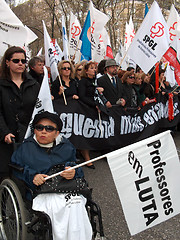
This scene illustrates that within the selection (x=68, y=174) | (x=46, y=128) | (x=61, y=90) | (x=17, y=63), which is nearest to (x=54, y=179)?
(x=68, y=174)

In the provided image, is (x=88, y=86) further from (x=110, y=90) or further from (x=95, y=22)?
(x=95, y=22)

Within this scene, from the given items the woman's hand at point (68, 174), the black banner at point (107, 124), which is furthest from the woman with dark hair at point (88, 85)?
the woman's hand at point (68, 174)

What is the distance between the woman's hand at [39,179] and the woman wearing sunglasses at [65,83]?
255 cm

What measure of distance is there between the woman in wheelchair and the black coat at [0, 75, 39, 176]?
0.35m

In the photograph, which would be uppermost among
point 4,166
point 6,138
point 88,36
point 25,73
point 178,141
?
A: point 88,36

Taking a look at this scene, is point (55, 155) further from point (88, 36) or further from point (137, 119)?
point (88, 36)

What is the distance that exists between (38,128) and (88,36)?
154 inches

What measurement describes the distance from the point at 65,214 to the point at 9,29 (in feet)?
10.1

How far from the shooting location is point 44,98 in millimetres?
2826

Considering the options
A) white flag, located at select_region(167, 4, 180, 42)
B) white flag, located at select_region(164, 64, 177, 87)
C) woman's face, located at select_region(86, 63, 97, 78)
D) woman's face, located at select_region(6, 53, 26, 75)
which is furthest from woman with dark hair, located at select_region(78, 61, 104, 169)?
white flag, located at select_region(167, 4, 180, 42)

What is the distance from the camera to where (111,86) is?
201 inches

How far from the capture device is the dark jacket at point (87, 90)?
476cm

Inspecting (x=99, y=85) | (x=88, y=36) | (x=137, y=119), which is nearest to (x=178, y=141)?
(x=137, y=119)

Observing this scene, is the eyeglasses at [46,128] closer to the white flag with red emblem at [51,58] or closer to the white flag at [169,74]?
the white flag with red emblem at [51,58]
